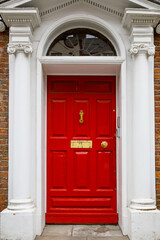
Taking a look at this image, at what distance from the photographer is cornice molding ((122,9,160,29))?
13.7 ft

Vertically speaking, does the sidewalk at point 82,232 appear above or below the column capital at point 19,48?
below

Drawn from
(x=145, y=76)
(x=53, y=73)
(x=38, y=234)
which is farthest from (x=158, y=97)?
(x=38, y=234)

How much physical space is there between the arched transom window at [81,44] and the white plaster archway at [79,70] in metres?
0.08

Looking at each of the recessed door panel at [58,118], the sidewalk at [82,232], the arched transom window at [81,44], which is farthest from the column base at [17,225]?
the arched transom window at [81,44]

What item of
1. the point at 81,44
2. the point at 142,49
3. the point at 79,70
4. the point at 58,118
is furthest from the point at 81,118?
the point at 142,49

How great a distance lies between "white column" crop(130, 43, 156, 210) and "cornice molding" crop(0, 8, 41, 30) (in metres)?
1.57

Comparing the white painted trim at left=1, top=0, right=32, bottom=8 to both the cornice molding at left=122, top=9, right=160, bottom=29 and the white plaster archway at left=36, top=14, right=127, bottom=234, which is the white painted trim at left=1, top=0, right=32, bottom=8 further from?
the cornice molding at left=122, top=9, right=160, bottom=29

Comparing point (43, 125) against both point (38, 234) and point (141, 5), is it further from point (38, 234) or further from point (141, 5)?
point (141, 5)

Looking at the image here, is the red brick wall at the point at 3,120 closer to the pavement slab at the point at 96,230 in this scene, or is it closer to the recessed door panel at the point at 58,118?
the recessed door panel at the point at 58,118

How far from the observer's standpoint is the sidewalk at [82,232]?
164 inches

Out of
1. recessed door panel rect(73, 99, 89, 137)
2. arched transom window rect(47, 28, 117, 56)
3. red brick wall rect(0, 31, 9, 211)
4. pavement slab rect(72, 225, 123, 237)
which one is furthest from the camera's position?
recessed door panel rect(73, 99, 89, 137)

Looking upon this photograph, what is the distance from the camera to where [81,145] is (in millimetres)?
4770

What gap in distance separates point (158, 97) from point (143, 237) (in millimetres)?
2141

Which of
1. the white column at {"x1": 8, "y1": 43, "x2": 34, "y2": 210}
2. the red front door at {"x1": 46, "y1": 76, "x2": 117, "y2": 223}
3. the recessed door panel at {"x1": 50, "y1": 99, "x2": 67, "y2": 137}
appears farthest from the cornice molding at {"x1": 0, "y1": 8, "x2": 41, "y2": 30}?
the recessed door panel at {"x1": 50, "y1": 99, "x2": 67, "y2": 137}
